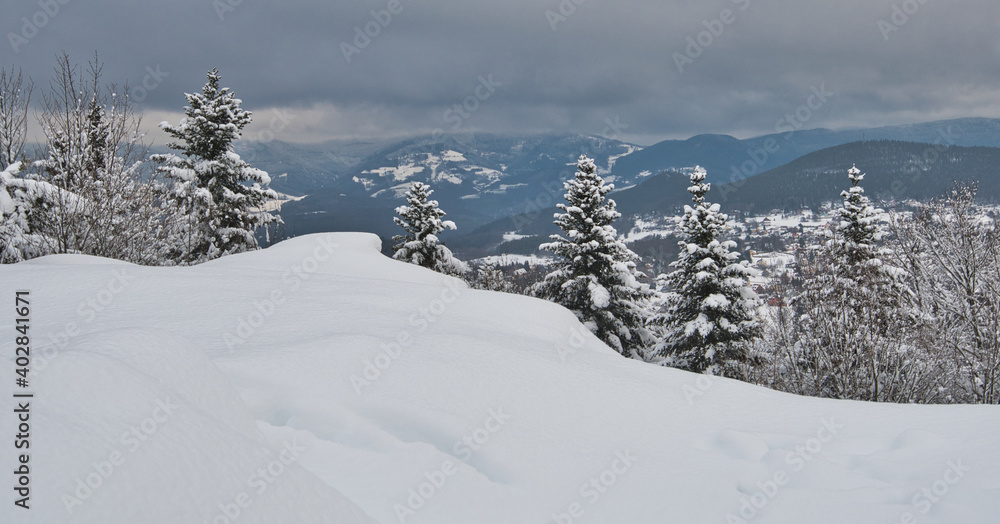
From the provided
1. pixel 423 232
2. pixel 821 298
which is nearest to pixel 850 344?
pixel 821 298

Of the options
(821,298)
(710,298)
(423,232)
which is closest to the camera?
(821,298)

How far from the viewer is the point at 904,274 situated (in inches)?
627

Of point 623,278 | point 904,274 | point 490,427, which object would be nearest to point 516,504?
point 490,427

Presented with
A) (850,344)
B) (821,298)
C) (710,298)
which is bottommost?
(710,298)

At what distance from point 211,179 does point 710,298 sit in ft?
67.5

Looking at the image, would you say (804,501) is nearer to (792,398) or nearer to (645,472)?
(645,472)

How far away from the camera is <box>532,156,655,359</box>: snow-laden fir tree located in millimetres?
18969

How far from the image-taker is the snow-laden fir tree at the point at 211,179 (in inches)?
734

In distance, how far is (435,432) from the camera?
3.30 m

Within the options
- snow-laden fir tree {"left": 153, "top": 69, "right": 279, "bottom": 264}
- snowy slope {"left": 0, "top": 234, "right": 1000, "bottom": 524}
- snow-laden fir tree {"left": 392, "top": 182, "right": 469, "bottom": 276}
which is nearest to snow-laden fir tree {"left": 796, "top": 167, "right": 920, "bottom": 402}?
snowy slope {"left": 0, "top": 234, "right": 1000, "bottom": 524}

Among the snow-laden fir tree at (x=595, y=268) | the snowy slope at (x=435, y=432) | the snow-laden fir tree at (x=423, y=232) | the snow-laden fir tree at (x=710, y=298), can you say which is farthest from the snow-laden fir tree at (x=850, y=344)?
the snow-laden fir tree at (x=423, y=232)

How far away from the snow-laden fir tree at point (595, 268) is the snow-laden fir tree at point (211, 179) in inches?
501

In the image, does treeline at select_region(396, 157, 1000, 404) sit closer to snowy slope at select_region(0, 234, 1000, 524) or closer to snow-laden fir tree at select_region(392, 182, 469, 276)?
snow-laden fir tree at select_region(392, 182, 469, 276)

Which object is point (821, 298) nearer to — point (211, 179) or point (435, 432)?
point (435, 432)
